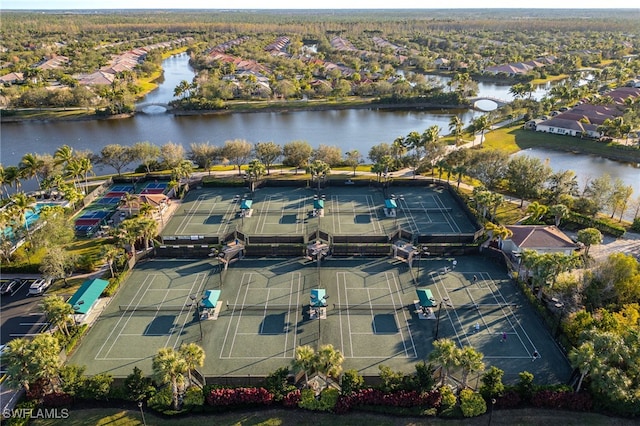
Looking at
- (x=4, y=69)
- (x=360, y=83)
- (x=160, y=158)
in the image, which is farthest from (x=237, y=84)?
(x=4, y=69)

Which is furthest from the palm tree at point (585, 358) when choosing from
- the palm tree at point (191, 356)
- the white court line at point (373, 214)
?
the white court line at point (373, 214)

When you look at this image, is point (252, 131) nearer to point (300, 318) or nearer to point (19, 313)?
point (19, 313)

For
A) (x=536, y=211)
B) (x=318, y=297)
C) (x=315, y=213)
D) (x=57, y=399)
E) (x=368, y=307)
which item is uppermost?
(x=536, y=211)

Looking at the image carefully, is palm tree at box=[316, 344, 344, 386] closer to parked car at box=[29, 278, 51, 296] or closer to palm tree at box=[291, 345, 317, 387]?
palm tree at box=[291, 345, 317, 387]

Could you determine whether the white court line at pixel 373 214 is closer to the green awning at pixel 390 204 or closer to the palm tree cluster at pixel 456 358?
the green awning at pixel 390 204

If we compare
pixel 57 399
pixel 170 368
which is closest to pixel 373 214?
pixel 170 368

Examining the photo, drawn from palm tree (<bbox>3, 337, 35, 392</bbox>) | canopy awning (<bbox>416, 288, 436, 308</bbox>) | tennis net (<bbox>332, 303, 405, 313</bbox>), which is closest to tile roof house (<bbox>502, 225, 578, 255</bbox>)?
canopy awning (<bbox>416, 288, 436, 308</bbox>)
